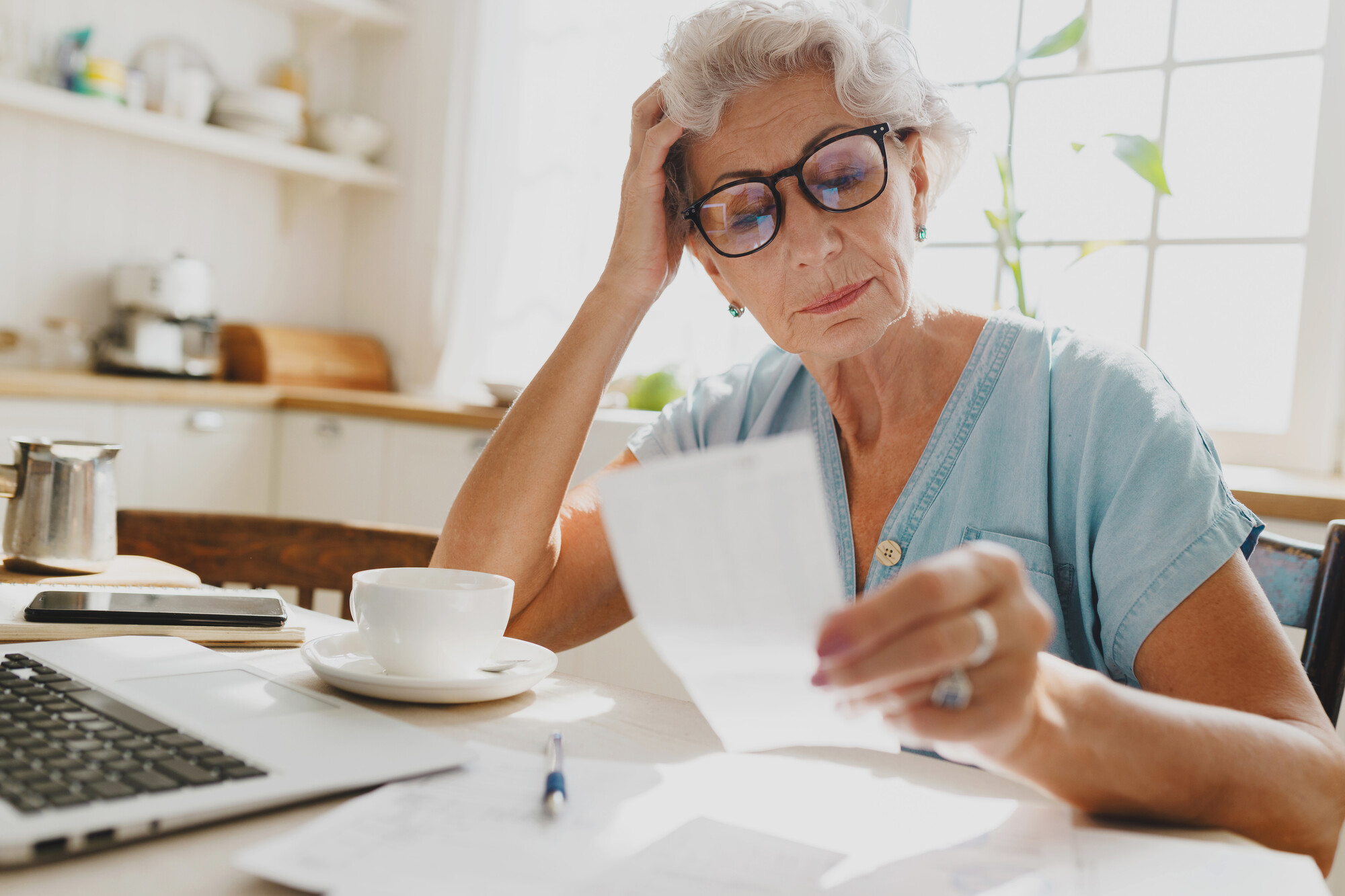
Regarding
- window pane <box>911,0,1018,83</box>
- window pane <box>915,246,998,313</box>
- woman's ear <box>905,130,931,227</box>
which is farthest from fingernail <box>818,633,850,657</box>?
window pane <box>911,0,1018,83</box>

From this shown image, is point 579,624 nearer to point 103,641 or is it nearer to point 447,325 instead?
point 103,641

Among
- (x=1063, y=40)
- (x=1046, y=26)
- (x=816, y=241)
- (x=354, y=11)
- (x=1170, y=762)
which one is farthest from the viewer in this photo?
(x=354, y=11)

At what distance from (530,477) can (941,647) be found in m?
0.69

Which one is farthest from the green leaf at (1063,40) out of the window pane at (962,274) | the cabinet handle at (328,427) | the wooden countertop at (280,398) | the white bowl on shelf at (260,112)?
the white bowl on shelf at (260,112)

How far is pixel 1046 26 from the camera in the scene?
2.45 meters

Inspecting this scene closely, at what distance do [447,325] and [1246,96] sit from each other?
231cm

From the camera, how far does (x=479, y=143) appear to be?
3344mm

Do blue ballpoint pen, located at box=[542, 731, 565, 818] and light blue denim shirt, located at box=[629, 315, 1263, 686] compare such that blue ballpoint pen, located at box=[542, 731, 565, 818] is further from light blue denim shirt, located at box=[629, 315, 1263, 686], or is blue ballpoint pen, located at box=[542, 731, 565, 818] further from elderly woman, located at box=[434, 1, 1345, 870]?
light blue denim shirt, located at box=[629, 315, 1263, 686]

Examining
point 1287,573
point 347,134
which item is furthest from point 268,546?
point 347,134

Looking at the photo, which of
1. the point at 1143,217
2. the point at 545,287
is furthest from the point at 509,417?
the point at 545,287

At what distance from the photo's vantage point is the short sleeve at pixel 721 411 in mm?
1313

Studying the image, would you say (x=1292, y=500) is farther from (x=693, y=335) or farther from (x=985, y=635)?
(x=693, y=335)

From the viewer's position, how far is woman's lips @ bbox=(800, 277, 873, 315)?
1066 mm

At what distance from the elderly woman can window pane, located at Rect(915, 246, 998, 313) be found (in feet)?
4.45
